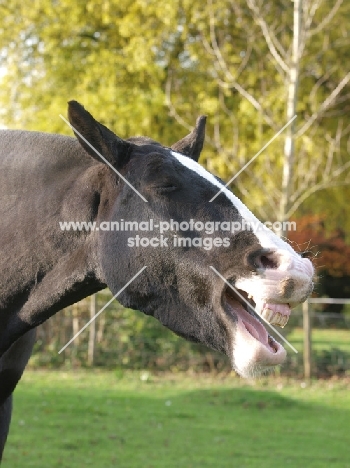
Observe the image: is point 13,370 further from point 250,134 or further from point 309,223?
point 309,223

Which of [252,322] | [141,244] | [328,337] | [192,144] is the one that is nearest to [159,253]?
[141,244]

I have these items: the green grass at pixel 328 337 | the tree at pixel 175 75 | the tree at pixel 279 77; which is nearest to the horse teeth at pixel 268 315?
the green grass at pixel 328 337

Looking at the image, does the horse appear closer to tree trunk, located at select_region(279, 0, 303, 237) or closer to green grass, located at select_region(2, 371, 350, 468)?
green grass, located at select_region(2, 371, 350, 468)

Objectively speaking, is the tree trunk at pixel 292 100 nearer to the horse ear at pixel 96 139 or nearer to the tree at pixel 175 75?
the tree at pixel 175 75

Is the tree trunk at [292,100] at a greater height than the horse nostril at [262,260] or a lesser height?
greater

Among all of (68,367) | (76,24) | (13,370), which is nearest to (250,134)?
(76,24)

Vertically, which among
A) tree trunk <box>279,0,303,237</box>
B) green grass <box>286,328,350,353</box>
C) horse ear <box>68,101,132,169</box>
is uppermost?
tree trunk <box>279,0,303,237</box>

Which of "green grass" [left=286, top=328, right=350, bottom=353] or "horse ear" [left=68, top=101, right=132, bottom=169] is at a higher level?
"green grass" [left=286, top=328, right=350, bottom=353]

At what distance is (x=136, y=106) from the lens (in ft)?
57.8

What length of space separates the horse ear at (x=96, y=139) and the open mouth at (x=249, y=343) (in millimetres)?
716

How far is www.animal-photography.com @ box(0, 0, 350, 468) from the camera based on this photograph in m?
2.68

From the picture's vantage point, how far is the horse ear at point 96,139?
275 centimetres

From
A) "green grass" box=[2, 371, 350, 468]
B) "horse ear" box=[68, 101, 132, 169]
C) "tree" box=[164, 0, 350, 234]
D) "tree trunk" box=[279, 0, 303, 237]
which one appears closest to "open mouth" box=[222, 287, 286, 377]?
"horse ear" box=[68, 101, 132, 169]

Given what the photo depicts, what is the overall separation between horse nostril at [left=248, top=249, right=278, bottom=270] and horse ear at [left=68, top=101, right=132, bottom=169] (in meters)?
0.73
